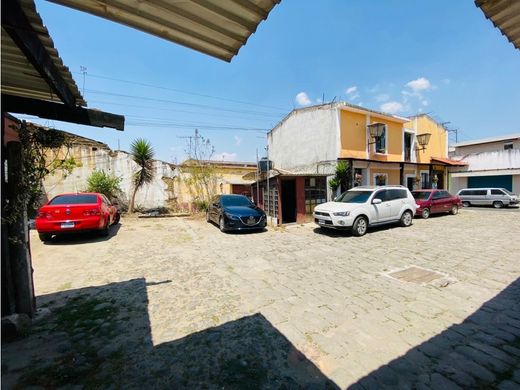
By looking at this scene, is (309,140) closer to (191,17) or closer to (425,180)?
(425,180)

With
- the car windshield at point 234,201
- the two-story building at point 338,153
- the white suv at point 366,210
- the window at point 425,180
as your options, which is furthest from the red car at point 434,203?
the car windshield at point 234,201

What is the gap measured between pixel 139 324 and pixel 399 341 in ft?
10.4

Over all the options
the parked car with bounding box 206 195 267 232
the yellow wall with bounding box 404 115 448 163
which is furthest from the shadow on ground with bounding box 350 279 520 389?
the yellow wall with bounding box 404 115 448 163

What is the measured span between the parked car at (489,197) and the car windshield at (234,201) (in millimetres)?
18801

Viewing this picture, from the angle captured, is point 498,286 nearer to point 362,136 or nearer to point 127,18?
point 127,18

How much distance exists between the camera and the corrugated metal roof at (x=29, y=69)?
2195 millimetres

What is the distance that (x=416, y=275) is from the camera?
17.0ft

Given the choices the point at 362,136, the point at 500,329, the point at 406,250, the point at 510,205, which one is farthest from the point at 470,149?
the point at 500,329

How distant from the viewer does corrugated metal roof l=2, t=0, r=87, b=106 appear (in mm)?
2195

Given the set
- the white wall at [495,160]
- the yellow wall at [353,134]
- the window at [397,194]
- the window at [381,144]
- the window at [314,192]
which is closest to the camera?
the window at [397,194]

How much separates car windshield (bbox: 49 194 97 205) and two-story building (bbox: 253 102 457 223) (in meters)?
7.10

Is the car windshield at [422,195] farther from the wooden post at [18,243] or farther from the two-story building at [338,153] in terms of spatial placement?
the wooden post at [18,243]

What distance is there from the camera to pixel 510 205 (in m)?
19.0

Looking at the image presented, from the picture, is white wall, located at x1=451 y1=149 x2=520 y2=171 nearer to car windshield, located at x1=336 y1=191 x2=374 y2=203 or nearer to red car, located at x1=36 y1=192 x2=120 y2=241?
car windshield, located at x1=336 y1=191 x2=374 y2=203
